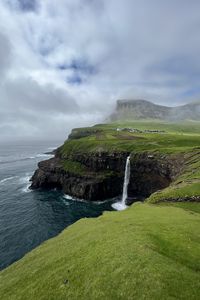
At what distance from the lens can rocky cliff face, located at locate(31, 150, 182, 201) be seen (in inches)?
3632

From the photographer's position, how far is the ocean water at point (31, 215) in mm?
59312

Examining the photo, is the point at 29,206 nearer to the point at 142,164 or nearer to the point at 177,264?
the point at 142,164

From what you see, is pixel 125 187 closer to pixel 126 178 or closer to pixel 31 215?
pixel 126 178

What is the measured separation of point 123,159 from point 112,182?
12743mm

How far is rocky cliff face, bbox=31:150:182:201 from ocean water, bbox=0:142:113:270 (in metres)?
6.35

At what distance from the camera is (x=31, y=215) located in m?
81.3

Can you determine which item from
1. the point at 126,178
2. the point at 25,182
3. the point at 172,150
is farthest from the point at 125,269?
the point at 25,182

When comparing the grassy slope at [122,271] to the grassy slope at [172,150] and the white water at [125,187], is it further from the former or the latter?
the white water at [125,187]

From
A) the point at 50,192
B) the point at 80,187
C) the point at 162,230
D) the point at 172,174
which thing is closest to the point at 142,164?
the point at 172,174

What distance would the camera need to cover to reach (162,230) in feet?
82.5

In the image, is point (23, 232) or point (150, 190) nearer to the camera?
point (23, 232)

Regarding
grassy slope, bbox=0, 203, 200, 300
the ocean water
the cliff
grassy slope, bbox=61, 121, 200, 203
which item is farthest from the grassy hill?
the cliff

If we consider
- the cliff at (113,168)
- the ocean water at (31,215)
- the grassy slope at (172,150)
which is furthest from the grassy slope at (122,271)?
the cliff at (113,168)

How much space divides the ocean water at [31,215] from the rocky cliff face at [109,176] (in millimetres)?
6355
